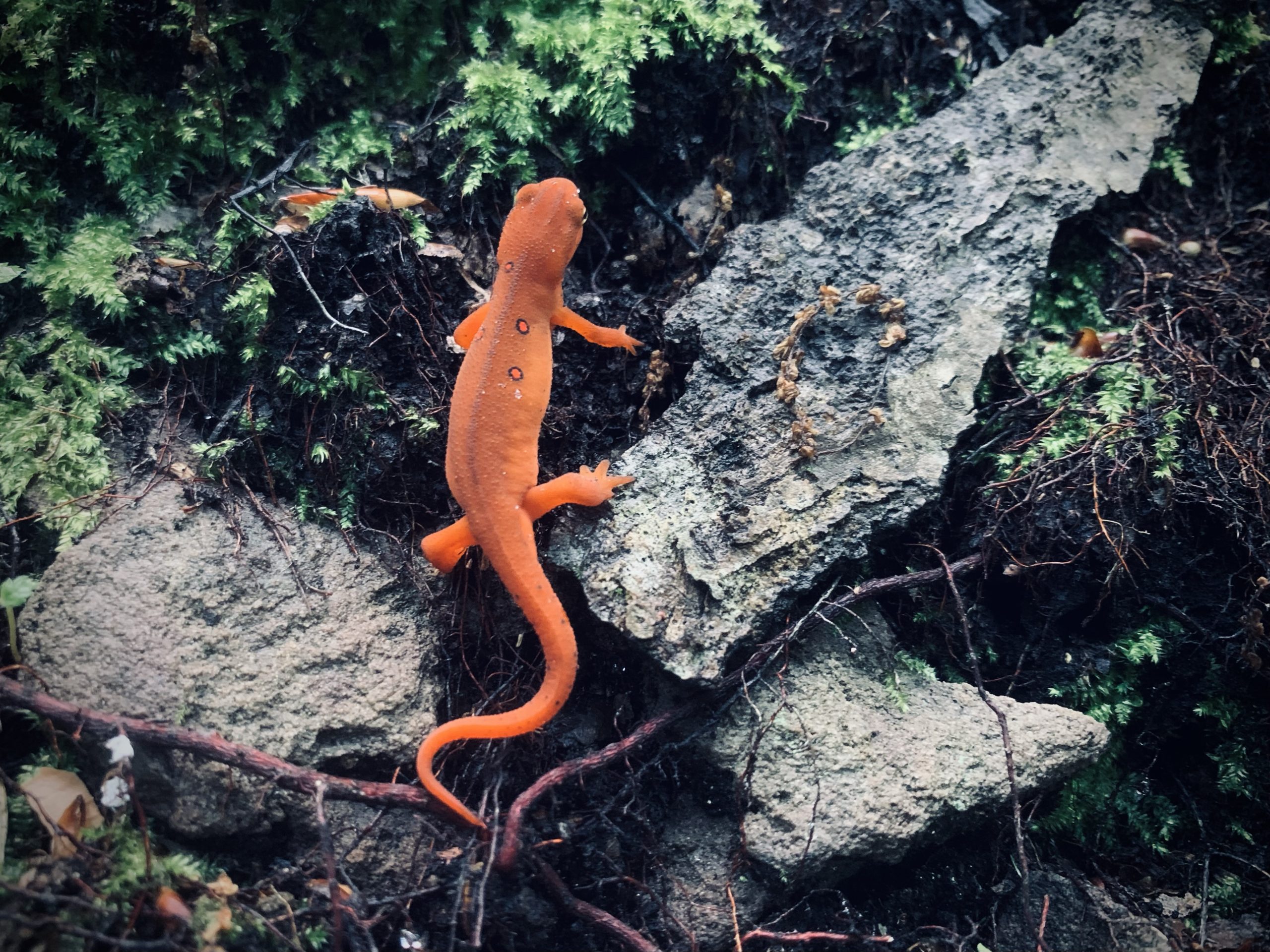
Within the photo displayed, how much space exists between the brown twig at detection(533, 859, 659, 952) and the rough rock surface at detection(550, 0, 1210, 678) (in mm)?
820

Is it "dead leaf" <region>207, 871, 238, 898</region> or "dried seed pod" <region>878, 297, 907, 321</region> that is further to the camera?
"dried seed pod" <region>878, 297, 907, 321</region>

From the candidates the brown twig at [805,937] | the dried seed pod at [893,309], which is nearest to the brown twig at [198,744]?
the brown twig at [805,937]

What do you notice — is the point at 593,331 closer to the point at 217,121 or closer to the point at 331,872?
the point at 217,121

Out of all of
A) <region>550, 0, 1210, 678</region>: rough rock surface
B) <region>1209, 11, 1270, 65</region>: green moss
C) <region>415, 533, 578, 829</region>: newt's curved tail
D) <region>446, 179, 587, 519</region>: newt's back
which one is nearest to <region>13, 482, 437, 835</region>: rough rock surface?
<region>415, 533, 578, 829</region>: newt's curved tail

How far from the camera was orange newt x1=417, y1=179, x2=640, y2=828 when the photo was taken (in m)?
2.65

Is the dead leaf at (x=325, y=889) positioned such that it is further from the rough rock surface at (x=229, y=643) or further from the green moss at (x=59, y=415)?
the green moss at (x=59, y=415)

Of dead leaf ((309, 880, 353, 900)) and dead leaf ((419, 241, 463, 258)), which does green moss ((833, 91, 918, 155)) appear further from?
dead leaf ((309, 880, 353, 900))

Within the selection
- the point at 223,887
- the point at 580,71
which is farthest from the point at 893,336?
the point at 223,887

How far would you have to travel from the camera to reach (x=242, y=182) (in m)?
3.45

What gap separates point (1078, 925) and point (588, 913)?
1944mm

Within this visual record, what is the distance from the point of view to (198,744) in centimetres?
235

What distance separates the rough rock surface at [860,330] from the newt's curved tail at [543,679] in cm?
18

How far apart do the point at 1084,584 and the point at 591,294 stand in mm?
2550

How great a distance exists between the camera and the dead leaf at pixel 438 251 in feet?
10.9
